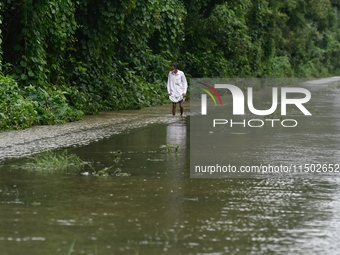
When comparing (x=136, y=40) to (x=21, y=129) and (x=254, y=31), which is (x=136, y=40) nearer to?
(x=21, y=129)

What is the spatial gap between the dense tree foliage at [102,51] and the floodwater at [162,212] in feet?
25.9

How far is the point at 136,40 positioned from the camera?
95.3 ft

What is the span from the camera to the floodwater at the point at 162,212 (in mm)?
6680

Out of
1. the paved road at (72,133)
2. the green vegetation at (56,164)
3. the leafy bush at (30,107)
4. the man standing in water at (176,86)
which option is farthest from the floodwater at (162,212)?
the man standing in water at (176,86)

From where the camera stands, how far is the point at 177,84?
82.5 feet

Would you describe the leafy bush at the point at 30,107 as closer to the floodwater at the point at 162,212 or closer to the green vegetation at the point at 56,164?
the green vegetation at the point at 56,164

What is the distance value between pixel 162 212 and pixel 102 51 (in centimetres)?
1945

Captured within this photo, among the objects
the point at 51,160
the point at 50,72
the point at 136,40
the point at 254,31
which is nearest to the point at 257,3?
the point at 254,31

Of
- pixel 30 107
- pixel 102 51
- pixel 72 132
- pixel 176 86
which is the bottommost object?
pixel 72 132

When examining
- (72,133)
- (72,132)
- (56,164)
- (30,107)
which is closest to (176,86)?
(30,107)

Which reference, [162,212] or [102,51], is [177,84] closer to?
[102,51]

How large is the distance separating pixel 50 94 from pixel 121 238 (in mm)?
15840

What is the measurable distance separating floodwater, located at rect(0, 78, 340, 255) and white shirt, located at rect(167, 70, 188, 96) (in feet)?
40.3

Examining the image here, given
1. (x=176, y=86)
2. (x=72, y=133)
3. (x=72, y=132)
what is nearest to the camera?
(x=72, y=133)
